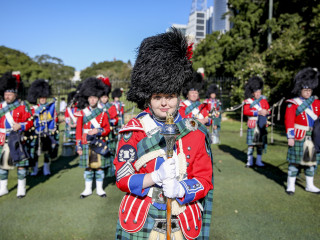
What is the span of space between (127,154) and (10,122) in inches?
179

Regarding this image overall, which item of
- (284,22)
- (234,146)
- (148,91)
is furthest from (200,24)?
(148,91)

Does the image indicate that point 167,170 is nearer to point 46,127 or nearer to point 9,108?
point 9,108

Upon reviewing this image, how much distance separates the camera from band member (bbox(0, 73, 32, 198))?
5.58m

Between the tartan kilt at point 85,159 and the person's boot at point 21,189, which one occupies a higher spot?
the tartan kilt at point 85,159

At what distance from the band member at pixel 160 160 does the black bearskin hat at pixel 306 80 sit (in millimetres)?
4321

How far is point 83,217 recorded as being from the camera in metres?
4.89

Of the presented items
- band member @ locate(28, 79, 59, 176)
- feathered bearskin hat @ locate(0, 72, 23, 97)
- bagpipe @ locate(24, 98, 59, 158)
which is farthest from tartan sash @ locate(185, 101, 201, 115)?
feathered bearskin hat @ locate(0, 72, 23, 97)

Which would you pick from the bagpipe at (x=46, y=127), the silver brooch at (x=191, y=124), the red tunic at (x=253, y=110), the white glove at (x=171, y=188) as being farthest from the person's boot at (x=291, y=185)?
the bagpipe at (x=46, y=127)

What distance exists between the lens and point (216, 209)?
16.8 ft

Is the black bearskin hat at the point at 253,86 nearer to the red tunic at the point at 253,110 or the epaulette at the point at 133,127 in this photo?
the red tunic at the point at 253,110

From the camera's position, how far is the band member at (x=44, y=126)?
23.8ft

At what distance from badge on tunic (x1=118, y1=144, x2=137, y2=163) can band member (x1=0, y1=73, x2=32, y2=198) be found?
14.2ft

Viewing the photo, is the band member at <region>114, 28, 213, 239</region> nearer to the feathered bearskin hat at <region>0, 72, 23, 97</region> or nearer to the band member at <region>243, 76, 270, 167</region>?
the feathered bearskin hat at <region>0, 72, 23, 97</region>

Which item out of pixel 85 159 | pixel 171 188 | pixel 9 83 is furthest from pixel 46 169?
pixel 171 188
